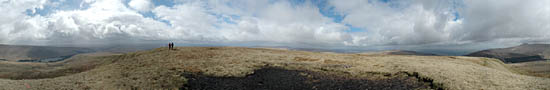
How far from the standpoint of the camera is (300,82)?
22.1m

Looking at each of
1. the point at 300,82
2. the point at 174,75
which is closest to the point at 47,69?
the point at 174,75

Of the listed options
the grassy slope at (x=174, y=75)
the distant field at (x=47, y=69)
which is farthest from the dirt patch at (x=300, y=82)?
the distant field at (x=47, y=69)

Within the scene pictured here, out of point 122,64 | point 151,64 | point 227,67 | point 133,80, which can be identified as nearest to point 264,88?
point 227,67

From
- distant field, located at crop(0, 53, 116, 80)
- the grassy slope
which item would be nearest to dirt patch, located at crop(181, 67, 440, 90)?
the grassy slope

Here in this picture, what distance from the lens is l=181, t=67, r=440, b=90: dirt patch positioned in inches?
790

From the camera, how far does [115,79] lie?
2123 centimetres

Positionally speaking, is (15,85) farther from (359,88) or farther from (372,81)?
(372,81)

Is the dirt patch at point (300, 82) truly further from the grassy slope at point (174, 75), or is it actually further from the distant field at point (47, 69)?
the distant field at point (47, 69)

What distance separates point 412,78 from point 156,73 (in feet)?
93.1

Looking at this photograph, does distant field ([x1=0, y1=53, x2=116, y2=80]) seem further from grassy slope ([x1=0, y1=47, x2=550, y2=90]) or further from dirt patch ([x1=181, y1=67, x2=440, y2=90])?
dirt patch ([x1=181, y1=67, x2=440, y2=90])

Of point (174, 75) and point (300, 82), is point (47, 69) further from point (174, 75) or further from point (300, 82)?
point (300, 82)

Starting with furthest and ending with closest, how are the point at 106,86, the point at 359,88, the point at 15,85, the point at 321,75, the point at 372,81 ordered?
the point at 321,75 → the point at 372,81 → the point at 359,88 → the point at 106,86 → the point at 15,85

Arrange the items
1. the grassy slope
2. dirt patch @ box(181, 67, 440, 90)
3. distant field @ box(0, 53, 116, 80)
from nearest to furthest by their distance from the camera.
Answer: the grassy slope < dirt patch @ box(181, 67, 440, 90) < distant field @ box(0, 53, 116, 80)

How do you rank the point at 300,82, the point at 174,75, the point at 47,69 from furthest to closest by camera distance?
the point at 47,69 → the point at 174,75 → the point at 300,82
